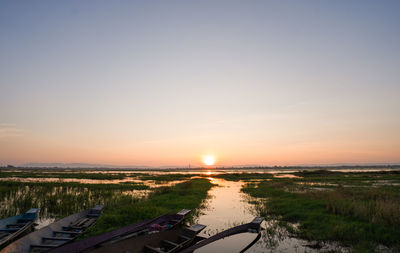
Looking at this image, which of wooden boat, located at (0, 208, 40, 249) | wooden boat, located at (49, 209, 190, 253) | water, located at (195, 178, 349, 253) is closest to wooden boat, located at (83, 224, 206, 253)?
wooden boat, located at (49, 209, 190, 253)

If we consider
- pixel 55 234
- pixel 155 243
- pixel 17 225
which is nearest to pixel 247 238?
pixel 155 243

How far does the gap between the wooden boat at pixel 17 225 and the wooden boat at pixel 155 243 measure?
5149 mm

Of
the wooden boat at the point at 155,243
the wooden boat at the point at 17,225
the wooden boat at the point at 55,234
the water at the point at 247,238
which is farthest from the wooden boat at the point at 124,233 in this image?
the wooden boat at the point at 17,225

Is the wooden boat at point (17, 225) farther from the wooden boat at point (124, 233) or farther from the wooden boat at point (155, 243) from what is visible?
the wooden boat at point (155, 243)

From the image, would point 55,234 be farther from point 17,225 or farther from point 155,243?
point 155,243

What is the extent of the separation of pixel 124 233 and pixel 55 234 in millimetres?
2820

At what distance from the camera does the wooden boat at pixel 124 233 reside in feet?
22.4

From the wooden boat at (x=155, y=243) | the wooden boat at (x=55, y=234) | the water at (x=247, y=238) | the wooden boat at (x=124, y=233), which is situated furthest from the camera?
the water at (x=247, y=238)

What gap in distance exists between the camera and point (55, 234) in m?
9.83

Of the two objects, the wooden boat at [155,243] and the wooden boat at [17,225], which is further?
the wooden boat at [17,225]

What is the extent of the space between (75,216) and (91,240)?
5.71 m

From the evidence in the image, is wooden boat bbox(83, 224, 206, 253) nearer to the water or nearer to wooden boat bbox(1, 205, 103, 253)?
the water

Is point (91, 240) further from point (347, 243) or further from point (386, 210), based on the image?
point (386, 210)

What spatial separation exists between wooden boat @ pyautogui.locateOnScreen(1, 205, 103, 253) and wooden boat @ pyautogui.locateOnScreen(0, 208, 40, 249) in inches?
54.3
